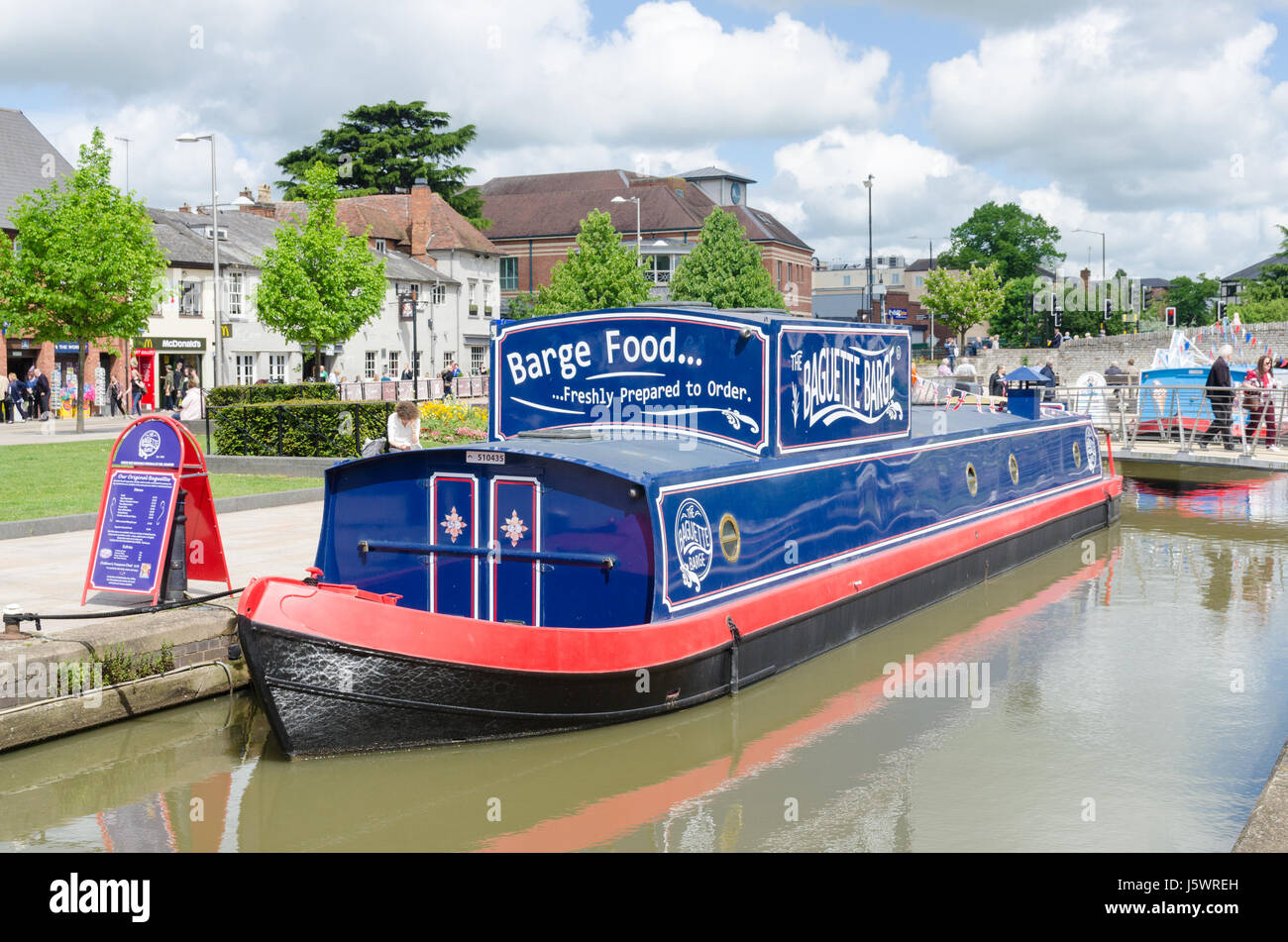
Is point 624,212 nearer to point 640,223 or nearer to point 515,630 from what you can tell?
point 640,223

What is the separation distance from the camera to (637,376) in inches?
419

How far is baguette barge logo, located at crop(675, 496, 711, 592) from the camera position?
358 inches

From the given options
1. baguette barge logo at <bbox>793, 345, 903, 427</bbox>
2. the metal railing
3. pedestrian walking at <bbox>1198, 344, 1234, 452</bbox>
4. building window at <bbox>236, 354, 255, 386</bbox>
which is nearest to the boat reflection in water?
baguette barge logo at <bbox>793, 345, 903, 427</bbox>

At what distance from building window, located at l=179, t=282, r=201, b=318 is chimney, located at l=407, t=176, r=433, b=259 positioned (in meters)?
19.4

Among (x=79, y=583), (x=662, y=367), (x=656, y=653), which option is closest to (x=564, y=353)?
(x=662, y=367)

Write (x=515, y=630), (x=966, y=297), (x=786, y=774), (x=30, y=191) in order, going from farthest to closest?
(x=966, y=297), (x=30, y=191), (x=786, y=774), (x=515, y=630)

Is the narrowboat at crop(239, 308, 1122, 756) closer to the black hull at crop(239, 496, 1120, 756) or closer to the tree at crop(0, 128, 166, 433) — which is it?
the black hull at crop(239, 496, 1120, 756)

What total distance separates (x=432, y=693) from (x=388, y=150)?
71.9 m

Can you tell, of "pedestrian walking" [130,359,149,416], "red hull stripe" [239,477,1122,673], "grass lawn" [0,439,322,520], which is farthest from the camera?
"pedestrian walking" [130,359,149,416]

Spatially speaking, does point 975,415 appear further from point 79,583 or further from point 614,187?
point 614,187

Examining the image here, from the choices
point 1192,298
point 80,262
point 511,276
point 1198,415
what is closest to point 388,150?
point 511,276

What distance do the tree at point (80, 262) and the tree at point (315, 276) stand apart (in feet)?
33.8

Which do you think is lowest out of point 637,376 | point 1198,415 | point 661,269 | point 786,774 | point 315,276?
point 786,774
